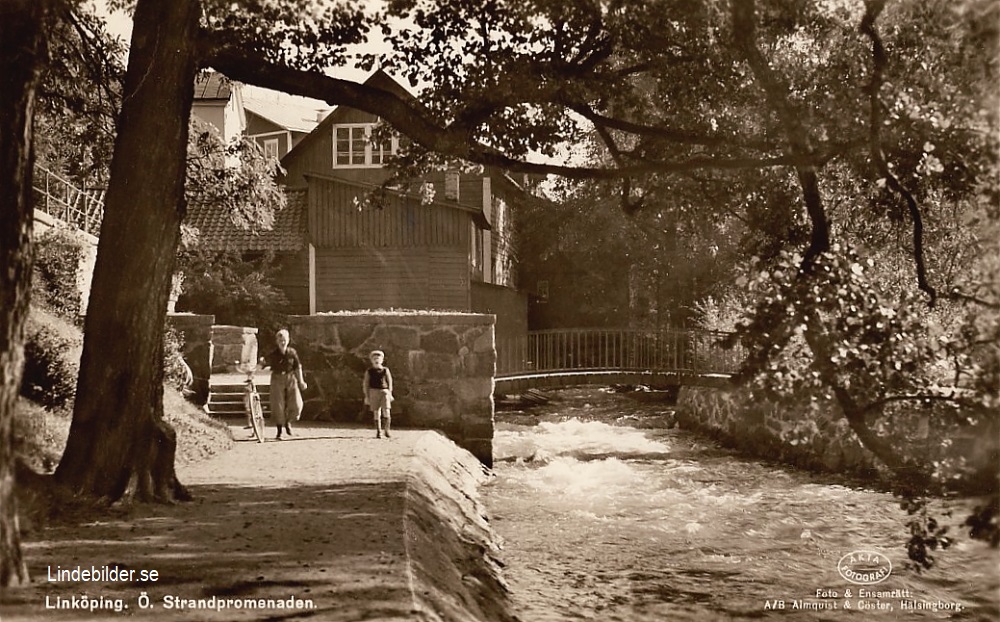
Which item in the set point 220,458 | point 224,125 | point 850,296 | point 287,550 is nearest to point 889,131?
point 850,296

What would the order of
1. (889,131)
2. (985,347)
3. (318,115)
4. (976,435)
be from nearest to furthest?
(985,347)
(976,435)
(889,131)
(318,115)

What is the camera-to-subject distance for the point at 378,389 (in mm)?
13984

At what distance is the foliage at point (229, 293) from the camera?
2594 centimetres

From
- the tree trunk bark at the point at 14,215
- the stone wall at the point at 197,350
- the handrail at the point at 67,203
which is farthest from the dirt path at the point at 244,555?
the handrail at the point at 67,203

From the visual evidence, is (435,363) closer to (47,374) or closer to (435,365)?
(435,365)

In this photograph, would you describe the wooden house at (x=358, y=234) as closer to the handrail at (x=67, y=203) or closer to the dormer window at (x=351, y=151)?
the dormer window at (x=351, y=151)

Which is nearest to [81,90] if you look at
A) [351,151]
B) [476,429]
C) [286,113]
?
[476,429]

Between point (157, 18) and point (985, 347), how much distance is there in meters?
7.09

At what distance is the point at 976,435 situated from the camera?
5789 millimetres

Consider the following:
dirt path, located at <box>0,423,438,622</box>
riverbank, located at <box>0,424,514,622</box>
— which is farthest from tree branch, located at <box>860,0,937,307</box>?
dirt path, located at <box>0,423,438,622</box>

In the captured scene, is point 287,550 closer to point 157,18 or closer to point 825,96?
point 157,18

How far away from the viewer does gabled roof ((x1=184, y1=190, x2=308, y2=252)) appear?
27.7m

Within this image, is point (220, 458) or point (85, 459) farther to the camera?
point (220, 458)

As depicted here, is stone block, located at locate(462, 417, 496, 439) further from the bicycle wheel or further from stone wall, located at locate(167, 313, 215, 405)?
stone wall, located at locate(167, 313, 215, 405)
